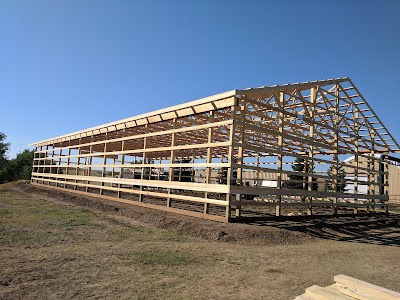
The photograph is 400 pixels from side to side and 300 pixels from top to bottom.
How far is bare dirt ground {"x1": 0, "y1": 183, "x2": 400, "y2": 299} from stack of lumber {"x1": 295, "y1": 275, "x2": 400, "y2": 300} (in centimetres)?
44

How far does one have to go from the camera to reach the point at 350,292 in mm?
3420

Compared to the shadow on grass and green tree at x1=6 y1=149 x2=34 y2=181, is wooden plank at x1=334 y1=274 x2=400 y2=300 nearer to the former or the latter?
the shadow on grass

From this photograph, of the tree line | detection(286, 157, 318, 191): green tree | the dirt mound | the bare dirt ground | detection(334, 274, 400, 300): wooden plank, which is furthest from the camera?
the tree line

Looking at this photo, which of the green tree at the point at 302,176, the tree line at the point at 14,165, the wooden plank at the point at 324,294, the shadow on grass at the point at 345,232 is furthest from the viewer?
the tree line at the point at 14,165

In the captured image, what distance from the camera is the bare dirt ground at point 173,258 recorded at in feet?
12.4

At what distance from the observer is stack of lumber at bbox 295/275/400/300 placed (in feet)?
10.6

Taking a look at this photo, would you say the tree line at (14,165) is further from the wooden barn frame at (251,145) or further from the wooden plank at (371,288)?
the wooden plank at (371,288)

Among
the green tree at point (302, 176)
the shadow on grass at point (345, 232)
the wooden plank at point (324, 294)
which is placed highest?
the green tree at point (302, 176)

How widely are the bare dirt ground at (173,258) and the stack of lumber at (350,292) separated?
1.43 feet

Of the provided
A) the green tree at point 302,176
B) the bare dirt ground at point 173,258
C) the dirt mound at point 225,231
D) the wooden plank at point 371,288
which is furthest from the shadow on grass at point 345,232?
the wooden plank at point 371,288

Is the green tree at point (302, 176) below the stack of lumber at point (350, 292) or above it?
above

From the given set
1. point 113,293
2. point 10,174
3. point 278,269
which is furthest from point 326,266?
point 10,174

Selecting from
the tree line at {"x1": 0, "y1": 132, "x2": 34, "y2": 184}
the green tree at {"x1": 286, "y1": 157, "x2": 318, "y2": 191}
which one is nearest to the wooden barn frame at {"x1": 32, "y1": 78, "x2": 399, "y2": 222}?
the green tree at {"x1": 286, "y1": 157, "x2": 318, "y2": 191}

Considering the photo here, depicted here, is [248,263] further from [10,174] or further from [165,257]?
[10,174]
